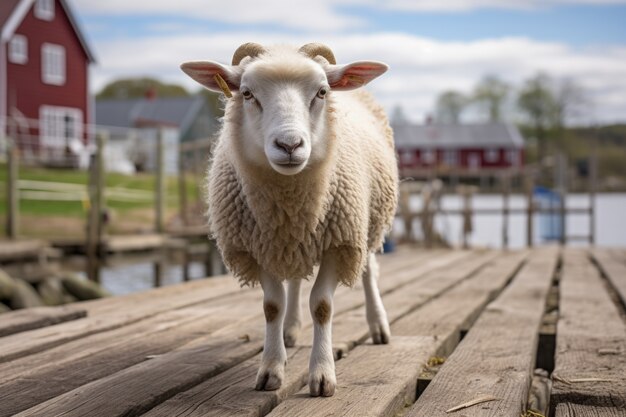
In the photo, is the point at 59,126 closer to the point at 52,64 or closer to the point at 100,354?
the point at 52,64

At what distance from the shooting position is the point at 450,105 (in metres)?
84.7

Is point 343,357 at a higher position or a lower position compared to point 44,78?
lower

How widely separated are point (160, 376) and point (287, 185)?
904mm

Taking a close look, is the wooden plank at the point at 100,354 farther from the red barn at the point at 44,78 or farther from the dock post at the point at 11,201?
the red barn at the point at 44,78

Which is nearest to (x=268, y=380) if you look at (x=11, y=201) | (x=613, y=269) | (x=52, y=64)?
(x=613, y=269)

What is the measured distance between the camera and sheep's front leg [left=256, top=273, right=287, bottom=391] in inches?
117

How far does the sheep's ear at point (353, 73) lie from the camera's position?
3.12 meters

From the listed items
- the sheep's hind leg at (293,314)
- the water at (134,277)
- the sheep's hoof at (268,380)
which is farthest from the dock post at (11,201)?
the sheep's hoof at (268,380)

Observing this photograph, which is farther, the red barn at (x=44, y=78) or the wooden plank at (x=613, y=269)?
the red barn at (x=44, y=78)

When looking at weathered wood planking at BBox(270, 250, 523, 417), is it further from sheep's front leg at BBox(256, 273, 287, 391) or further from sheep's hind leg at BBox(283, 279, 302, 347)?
sheep's hind leg at BBox(283, 279, 302, 347)

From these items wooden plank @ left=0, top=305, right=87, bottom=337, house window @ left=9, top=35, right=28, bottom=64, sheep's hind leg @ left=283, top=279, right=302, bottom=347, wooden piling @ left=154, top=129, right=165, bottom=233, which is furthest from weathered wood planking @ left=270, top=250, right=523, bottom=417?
house window @ left=9, top=35, right=28, bottom=64

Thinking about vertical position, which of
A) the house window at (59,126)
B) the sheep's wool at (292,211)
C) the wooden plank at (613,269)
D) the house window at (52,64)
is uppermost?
the house window at (52,64)

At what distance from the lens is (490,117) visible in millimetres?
79812

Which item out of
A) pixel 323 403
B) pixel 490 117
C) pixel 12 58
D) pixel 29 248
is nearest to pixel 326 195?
pixel 323 403
